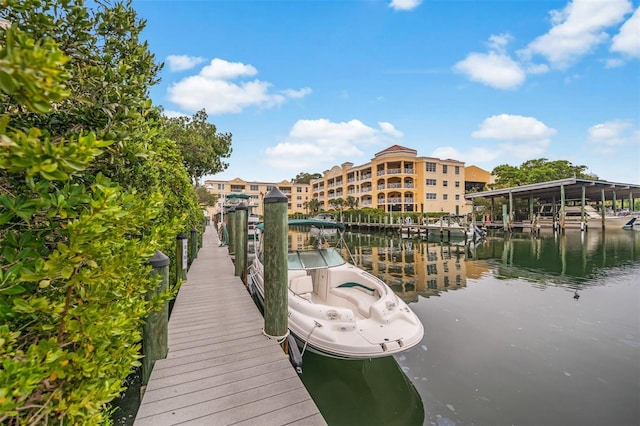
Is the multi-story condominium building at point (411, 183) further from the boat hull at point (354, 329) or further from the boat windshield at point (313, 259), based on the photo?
the boat hull at point (354, 329)

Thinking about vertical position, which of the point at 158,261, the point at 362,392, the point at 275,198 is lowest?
the point at 362,392

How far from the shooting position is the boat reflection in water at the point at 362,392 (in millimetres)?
3824

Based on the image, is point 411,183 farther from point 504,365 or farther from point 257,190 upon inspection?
point 504,365

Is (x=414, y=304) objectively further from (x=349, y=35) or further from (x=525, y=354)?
(x=349, y=35)

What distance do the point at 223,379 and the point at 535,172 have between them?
5287 centimetres

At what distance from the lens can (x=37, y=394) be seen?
4.69ft

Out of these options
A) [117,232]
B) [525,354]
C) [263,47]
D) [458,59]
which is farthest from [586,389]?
[458,59]

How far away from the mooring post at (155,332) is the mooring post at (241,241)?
151 inches

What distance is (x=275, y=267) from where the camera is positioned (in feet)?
13.1

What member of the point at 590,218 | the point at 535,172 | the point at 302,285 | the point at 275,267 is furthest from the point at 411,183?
the point at 275,267

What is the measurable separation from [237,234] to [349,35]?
40.0 ft

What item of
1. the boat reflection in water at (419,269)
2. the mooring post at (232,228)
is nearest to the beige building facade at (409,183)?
the boat reflection in water at (419,269)

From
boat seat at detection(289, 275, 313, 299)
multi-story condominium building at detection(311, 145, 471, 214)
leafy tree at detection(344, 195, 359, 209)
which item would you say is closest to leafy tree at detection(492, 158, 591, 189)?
multi-story condominium building at detection(311, 145, 471, 214)

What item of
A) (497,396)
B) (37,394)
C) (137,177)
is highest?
(137,177)
